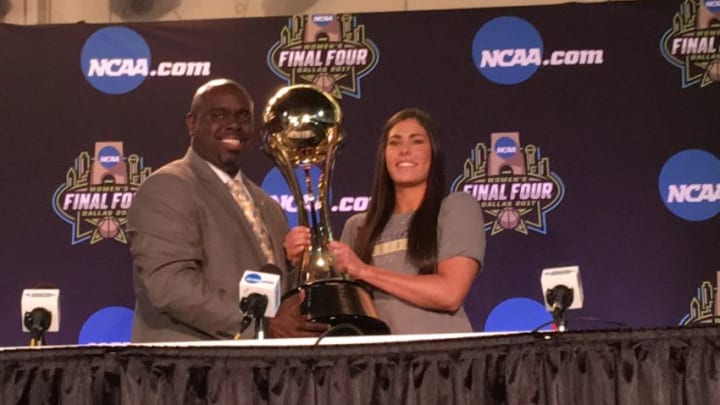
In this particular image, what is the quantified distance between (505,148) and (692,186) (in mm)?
669

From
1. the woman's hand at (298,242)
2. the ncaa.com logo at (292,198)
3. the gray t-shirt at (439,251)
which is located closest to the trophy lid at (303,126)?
the woman's hand at (298,242)

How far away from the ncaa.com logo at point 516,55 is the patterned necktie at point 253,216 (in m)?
1.37

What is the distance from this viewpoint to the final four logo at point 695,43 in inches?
176

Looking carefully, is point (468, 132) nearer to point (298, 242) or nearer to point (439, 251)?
point (439, 251)

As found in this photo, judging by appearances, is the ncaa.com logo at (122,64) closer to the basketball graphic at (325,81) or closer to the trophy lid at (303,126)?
the basketball graphic at (325,81)

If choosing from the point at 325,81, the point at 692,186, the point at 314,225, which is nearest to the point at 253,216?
the point at 314,225

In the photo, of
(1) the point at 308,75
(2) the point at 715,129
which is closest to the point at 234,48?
(1) the point at 308,75

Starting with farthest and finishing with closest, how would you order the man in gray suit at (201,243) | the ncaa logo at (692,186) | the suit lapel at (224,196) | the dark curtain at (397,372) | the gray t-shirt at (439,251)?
the ncaa logo at (692,186) < the suit lapel at (224,196) < the gray t-shirt at (439,251) < the man in gray suit at (201,243) < the dark curtain at (397,372)

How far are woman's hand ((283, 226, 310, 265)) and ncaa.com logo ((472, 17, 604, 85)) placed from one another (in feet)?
5.17

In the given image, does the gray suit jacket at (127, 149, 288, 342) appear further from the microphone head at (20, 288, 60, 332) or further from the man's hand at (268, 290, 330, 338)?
the microphone head at (20, 288, 60, 332)

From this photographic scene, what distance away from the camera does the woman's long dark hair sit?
10.7ft

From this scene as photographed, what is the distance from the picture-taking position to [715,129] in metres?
4.46

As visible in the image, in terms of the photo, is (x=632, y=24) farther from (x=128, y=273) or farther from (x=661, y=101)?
(x=128, y=273)

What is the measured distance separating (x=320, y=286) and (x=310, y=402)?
0.77m
